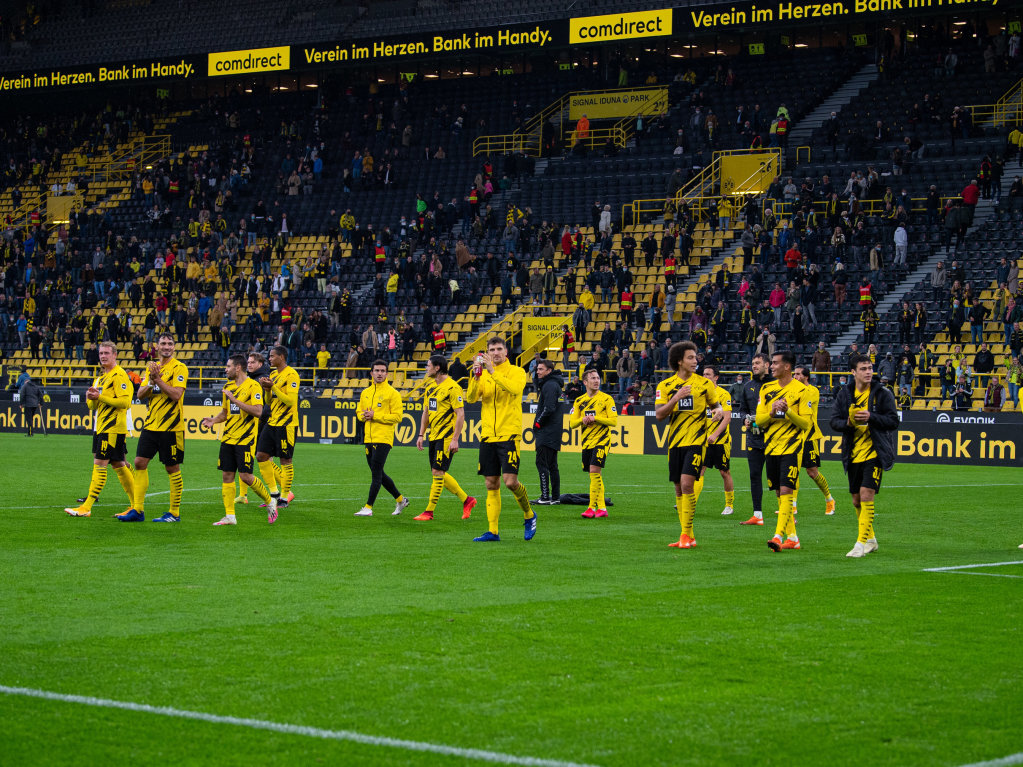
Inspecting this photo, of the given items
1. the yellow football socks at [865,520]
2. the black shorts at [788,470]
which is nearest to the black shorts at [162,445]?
the black shorts at [788,470]

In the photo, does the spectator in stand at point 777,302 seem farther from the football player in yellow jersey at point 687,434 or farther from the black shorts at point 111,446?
the black shorts at point 111,446

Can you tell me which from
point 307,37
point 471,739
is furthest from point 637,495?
point 307,37

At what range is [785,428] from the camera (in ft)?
48.3

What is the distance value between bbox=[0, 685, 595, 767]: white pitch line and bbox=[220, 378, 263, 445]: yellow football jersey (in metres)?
10.2

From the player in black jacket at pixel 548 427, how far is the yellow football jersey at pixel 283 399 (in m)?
3.53

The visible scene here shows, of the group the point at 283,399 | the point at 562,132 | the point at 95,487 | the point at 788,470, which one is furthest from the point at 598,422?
the point at 562,132

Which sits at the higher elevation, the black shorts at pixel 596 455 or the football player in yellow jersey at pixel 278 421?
the football player in yellow jersey at pixel 278 421

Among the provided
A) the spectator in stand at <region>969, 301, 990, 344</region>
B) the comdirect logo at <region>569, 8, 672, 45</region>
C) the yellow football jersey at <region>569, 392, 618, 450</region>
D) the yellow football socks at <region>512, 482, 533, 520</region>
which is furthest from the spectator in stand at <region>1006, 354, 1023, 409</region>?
the yellow football socks at <region>512, 482, 533, 520</region>

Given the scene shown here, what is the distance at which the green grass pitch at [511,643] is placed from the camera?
6426mm

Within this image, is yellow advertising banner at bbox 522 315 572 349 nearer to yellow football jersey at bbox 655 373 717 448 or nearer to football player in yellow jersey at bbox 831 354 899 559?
yellow football jersey at bbox 655 373 717 448

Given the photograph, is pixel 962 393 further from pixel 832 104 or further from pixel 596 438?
pixel 596 438

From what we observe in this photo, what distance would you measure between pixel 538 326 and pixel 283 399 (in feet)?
80.9

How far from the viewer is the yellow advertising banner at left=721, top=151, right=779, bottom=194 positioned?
45.0 m

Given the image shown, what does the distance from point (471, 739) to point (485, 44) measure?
46.0 m
